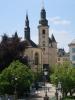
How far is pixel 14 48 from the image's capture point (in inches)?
2859

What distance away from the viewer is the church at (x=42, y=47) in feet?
478

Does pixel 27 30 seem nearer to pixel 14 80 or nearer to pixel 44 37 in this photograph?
pixel 44 37

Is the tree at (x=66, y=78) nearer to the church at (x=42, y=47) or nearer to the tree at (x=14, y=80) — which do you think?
the tree at (x=14, y=80)

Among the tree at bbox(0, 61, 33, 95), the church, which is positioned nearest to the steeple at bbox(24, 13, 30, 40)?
the church

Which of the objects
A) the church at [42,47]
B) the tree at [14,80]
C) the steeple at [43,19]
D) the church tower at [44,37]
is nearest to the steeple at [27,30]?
the church at [42,47]

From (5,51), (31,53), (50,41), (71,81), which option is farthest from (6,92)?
(50,41)

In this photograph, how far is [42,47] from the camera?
511 ft

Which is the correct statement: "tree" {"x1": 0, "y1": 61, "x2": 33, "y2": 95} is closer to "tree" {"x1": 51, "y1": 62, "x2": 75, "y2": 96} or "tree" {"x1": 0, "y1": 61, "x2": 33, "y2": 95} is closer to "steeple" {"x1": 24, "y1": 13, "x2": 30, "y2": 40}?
→ "tree" {"x1": 51, "y1": 62, "x2": 75, "y2": 96}

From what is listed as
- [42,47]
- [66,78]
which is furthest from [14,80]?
[42,47]

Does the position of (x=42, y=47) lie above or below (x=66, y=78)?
above

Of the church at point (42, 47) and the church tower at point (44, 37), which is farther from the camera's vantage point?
the church tower at point (44, 37)

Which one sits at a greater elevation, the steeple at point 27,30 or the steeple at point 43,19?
the steeple at point 43,19

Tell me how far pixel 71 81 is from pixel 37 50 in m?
85.2

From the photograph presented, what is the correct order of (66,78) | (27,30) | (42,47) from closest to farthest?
(66,78) → (27,30) → (42,47)
